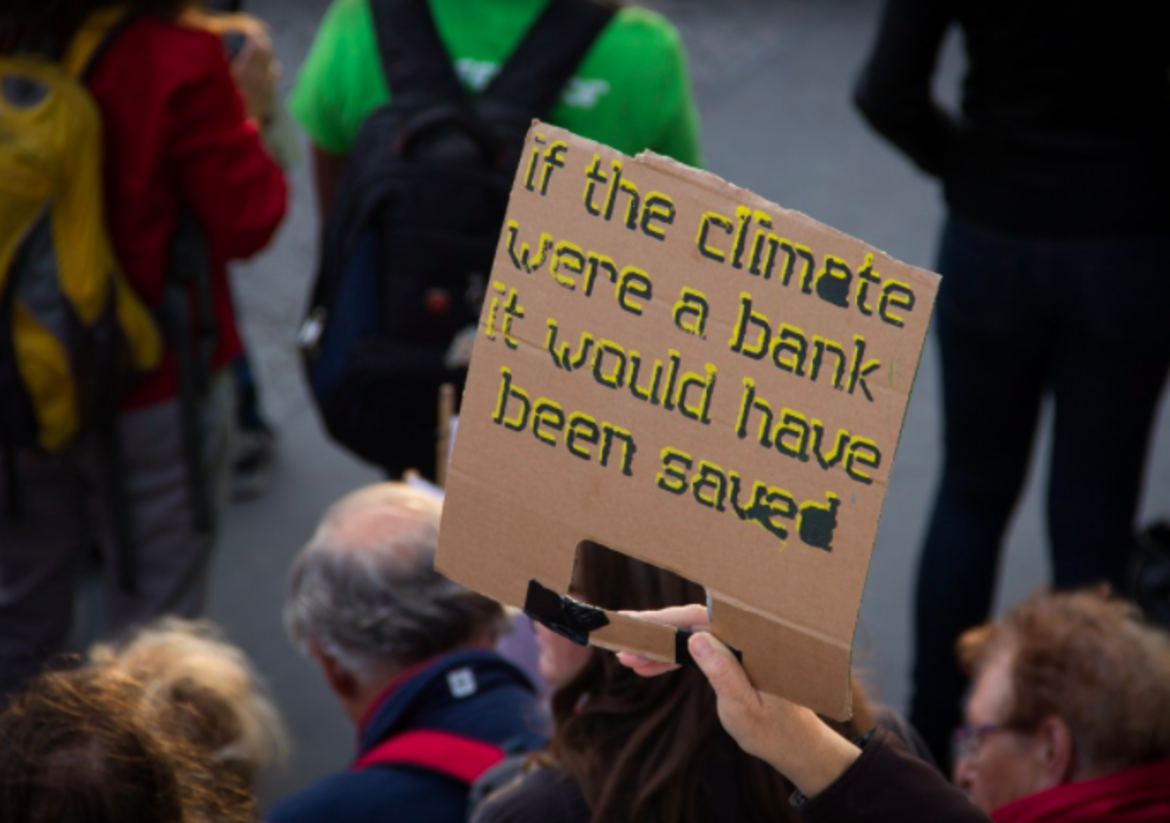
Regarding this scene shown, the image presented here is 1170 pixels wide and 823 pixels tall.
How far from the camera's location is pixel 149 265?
8.70ft

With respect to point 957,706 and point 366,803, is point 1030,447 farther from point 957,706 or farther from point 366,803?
point 366,803

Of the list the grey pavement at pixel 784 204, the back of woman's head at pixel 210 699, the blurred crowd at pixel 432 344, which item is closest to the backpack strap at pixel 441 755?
the blurred crowd at pixel 432 344

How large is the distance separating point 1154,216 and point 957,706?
1.02 meters

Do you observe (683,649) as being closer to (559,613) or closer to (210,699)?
(559,613)

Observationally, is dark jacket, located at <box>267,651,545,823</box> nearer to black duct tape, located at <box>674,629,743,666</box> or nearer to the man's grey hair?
the man's grey hair

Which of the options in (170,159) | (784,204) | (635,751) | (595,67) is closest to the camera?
(635,751)

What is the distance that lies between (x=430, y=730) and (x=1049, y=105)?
144cm

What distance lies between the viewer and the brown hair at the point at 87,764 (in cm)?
142

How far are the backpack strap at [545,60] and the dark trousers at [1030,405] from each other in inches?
29.7

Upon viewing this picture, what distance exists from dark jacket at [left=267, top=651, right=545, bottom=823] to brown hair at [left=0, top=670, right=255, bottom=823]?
0.43m

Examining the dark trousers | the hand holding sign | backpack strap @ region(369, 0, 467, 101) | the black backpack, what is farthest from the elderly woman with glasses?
backpack strap @ region(369, 0, 467, 101)

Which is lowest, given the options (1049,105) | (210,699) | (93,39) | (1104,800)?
(210,699)

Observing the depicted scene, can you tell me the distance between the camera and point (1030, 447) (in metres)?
2.87

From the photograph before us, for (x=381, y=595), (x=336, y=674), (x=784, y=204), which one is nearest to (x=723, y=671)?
(x=381, y=595)
